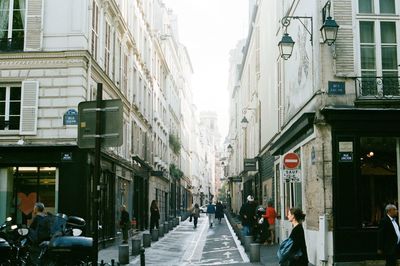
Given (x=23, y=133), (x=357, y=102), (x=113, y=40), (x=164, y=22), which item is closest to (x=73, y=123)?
(x=23, y=133)

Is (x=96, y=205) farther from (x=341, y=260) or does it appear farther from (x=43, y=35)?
(x=43, y=35)

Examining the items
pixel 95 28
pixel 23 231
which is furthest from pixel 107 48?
pixel 23 231

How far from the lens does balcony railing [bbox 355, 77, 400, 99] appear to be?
15141 millimetres

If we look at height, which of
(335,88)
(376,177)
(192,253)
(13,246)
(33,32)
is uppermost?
(33,32)

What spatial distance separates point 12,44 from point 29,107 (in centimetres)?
222

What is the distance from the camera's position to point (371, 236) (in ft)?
49.0

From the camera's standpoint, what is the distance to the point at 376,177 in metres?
15.5

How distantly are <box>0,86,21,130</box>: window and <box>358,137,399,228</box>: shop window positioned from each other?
1112 cm

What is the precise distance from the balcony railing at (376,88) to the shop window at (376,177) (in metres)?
1.12

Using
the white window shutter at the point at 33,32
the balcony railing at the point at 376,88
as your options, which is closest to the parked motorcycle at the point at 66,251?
the balcony railing at the point at 376,88

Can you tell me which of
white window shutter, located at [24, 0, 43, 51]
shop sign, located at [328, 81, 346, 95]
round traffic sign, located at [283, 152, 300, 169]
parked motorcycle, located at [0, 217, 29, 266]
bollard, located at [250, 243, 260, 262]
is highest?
white window shutter, located at [24, 0, 43, 51]

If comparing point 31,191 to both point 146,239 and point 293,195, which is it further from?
point 293,195

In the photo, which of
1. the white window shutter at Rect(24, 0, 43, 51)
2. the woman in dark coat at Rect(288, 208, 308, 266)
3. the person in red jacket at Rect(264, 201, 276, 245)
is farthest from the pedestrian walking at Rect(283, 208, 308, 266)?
the person in red jacket at Rect(264, 201, 276, 245)

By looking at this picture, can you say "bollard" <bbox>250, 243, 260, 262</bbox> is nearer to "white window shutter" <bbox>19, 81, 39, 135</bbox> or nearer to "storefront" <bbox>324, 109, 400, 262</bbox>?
"storefront" <bbox>324, 109, 400, 262</bbox>
